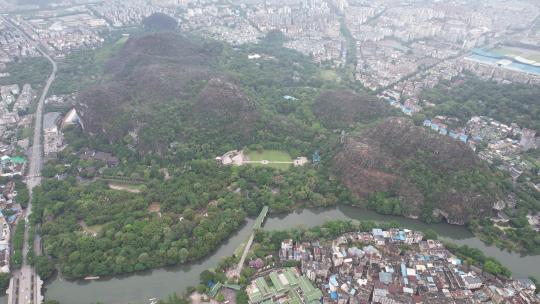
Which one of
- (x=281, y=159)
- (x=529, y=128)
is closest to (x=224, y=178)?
(x=281, y=159)

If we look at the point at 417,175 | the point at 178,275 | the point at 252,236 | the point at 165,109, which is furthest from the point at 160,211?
the point at 417,175

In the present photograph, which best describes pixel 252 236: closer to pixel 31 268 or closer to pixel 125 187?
pixel 125 187

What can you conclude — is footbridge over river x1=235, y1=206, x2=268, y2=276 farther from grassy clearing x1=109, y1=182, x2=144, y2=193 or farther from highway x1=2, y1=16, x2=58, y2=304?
highway x1=2, y1=16, x2=58, y2=304

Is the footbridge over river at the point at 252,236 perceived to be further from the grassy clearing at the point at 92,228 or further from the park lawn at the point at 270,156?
the grassy clearing at the point at 92,228

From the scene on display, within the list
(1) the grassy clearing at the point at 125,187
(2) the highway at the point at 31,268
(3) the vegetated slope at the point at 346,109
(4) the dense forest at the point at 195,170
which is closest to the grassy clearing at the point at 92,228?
(4) the dense forest at the point at 195,170

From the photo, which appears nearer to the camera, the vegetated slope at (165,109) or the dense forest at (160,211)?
the dense forest at (160,211)

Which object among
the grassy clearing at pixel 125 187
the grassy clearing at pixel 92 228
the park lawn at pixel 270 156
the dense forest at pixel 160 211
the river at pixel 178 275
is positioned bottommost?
the river at pixel 178 275

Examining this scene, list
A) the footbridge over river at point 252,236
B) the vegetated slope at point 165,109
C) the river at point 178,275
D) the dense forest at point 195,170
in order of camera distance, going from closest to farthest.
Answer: the river at point 178,275 → the footbridge over river at point 252,236 → the dense forest at point 195,170 → the vegetated slope at point 165,109

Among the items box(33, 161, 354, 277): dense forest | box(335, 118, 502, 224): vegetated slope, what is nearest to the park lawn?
box(33, 161, 354, 277): dense forest

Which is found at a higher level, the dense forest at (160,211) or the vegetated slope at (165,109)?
the vegetated slope at (165,109)
